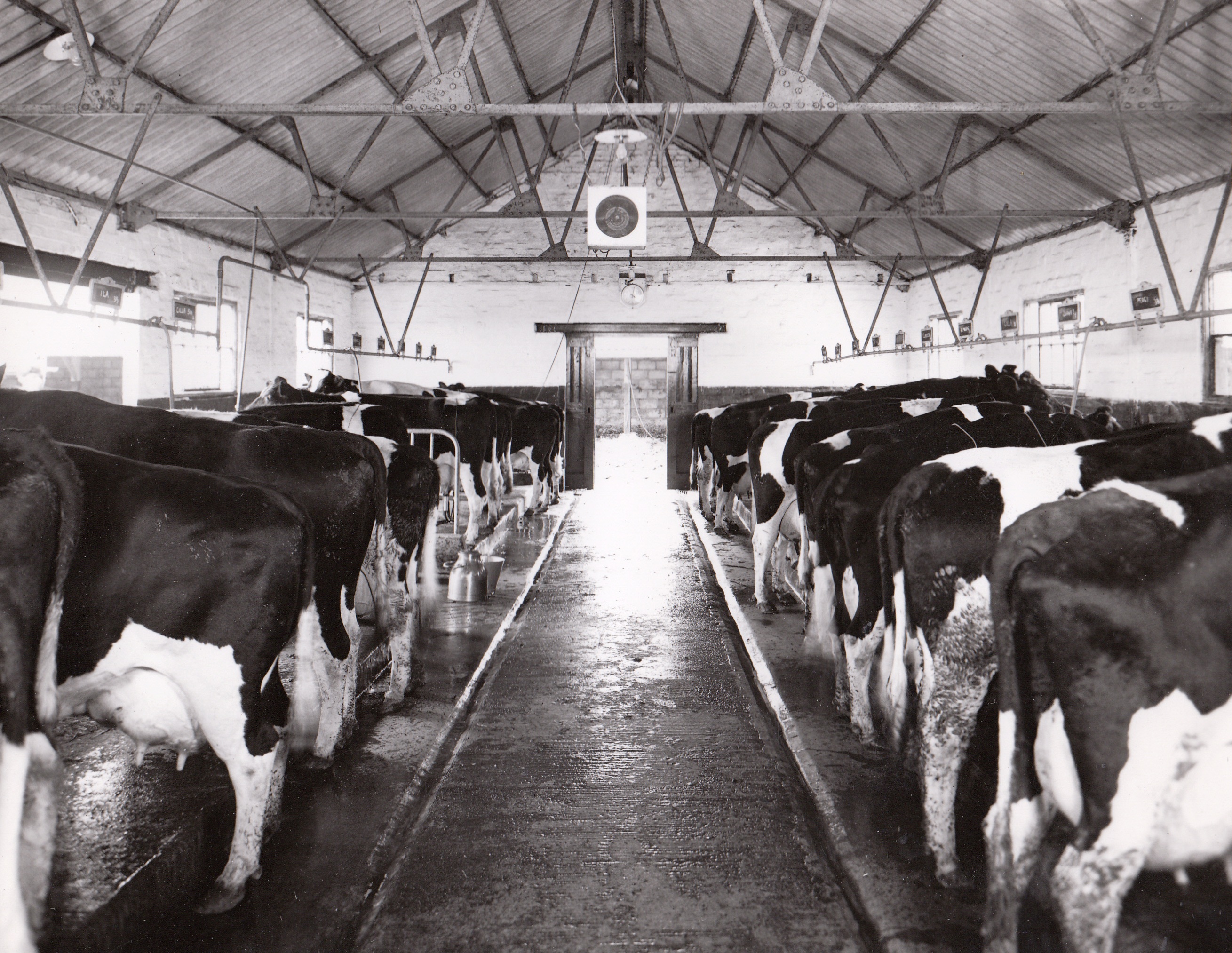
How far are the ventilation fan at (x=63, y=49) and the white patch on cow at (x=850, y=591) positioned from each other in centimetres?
683

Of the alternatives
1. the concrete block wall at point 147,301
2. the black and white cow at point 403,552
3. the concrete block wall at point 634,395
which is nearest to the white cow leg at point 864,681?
the black and white cow at point 403,552

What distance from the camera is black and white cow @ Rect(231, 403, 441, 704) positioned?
5.07 meters

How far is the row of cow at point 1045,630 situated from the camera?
2225mm

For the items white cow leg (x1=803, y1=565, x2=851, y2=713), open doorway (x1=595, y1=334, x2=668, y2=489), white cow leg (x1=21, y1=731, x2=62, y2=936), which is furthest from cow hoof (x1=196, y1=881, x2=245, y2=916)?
open doorway (x1=595, y1=334, x2=668, y2=489)

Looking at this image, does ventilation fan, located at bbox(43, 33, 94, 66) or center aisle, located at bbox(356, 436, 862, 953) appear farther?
ventilation fan, located at bbox(43, 33, 94, 66)

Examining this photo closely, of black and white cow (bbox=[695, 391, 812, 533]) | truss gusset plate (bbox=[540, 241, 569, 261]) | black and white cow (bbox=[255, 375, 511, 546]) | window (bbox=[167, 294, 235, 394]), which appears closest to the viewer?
black and white cow (bbox=[255, 375, 511, 546])

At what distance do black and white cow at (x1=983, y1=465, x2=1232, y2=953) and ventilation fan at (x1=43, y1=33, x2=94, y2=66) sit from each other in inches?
306

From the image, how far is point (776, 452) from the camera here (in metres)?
7.45

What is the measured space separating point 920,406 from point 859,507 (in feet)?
13.8

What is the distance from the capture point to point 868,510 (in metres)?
4.52

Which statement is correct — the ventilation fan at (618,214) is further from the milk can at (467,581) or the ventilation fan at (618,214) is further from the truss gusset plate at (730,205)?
the milk can at (467,581)

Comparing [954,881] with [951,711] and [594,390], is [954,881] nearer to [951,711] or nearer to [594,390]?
[951,711]

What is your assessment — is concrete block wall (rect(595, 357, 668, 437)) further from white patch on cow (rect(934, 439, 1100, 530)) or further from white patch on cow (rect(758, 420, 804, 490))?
white patch on cow (rect(934, 439, 1100, 530))

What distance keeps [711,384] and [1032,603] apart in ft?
49.3
